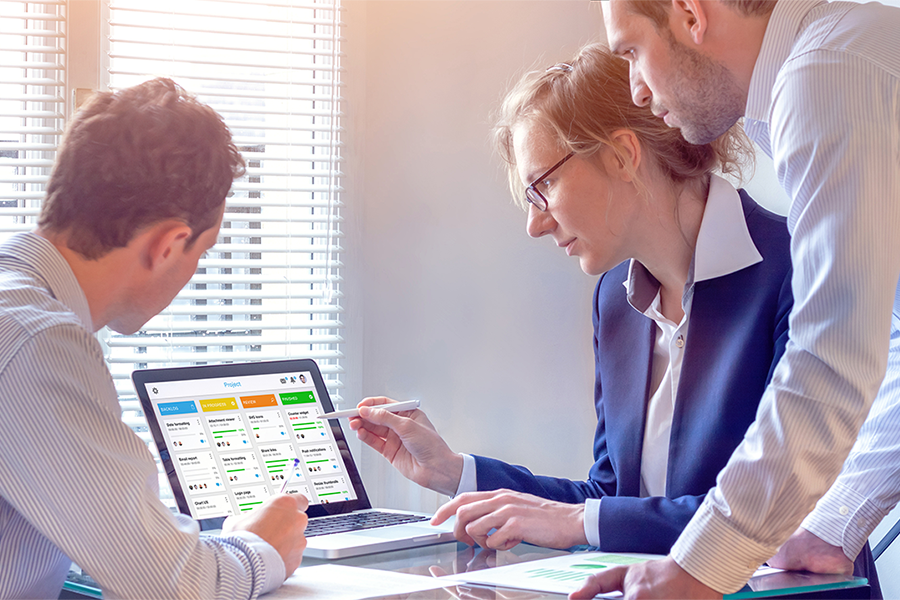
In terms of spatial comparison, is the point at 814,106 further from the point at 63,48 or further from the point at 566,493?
the point at 63,48

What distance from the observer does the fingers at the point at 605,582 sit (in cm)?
97

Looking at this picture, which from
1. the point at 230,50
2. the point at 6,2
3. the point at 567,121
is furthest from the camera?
the point at 230,50

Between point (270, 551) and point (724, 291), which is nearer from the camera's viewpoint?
point (270, 551)

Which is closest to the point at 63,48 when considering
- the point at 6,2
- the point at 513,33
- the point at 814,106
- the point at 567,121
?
the point at 6,2

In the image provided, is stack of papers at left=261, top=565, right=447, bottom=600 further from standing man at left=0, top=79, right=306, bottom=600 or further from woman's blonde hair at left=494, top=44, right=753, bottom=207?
woman's blonde hair at left=494, top=44, right=753, bottom=207

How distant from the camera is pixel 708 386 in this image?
1487 millimetres

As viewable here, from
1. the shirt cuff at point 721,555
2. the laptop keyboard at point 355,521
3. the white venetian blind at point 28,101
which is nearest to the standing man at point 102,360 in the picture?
the laptop keyboard at point 355,521

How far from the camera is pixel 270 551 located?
3.40 feet

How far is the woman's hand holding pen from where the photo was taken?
1629 mm

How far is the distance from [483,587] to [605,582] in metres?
0.16

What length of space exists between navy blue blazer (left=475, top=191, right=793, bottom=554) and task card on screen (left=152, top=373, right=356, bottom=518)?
313 millimetres

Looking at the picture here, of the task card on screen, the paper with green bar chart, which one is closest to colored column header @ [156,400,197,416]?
the task card on screen

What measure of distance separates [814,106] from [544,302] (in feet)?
5.27

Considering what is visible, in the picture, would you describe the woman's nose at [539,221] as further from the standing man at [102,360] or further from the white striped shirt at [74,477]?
the white striped shirt at [74,477]
